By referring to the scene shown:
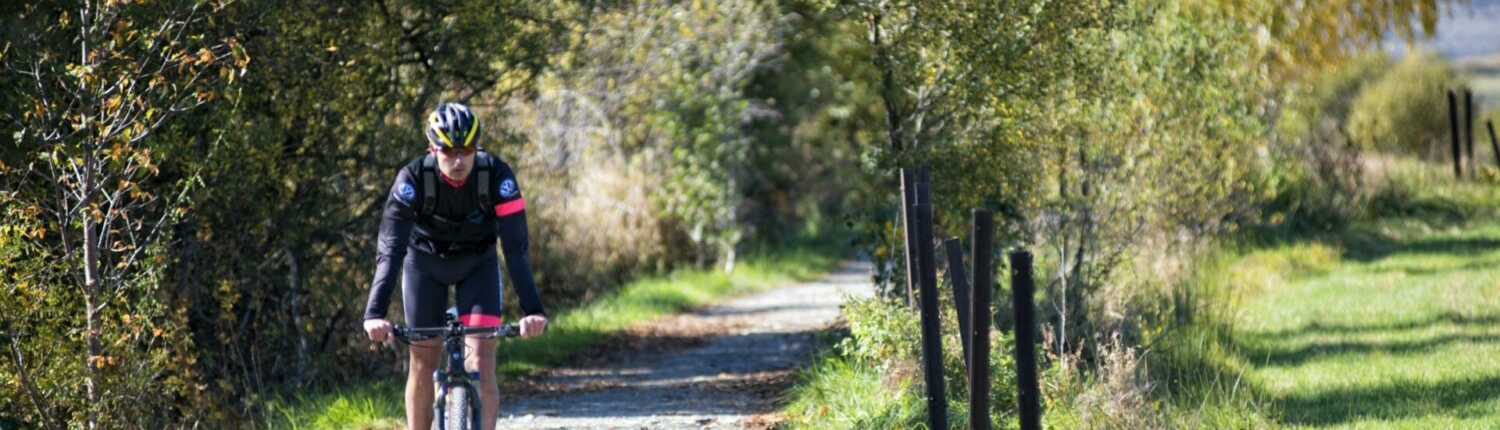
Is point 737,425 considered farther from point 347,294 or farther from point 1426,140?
point 1426,140

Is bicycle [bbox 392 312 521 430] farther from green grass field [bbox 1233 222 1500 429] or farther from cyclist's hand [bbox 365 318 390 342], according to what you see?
green grass field [bbox 1233 222 1500 429]

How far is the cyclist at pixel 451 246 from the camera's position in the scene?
259 inches

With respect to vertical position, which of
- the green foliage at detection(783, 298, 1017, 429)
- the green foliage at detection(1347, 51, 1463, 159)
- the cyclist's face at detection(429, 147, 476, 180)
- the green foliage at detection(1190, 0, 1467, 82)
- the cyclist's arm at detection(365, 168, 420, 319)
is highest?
the green foliage at detection(1190, 0, 1467, 82)

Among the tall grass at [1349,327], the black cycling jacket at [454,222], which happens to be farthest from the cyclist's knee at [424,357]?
the tall grass at [1349,327]

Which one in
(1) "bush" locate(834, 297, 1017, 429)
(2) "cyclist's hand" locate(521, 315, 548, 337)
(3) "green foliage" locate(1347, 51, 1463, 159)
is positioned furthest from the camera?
(3) "green foliage" locate(1347, 51, 1463, 159)

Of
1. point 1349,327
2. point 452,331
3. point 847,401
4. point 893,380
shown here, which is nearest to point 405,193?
point 452,331

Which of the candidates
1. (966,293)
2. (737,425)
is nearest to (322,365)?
(737,425)

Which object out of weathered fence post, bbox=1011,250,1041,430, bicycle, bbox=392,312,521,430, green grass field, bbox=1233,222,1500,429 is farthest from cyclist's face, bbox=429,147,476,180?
green grass field, bbox=1233,222,1500,429

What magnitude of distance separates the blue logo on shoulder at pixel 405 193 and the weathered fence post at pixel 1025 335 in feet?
7.69

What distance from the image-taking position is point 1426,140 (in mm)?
29078

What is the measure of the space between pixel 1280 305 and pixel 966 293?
8414 millimetres

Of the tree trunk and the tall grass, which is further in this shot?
the tall grass

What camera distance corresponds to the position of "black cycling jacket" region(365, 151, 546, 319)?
6.63m

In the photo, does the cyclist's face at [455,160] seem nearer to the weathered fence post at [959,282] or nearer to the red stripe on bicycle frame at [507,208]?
the red stripe on bicycle frame at [507,208]
